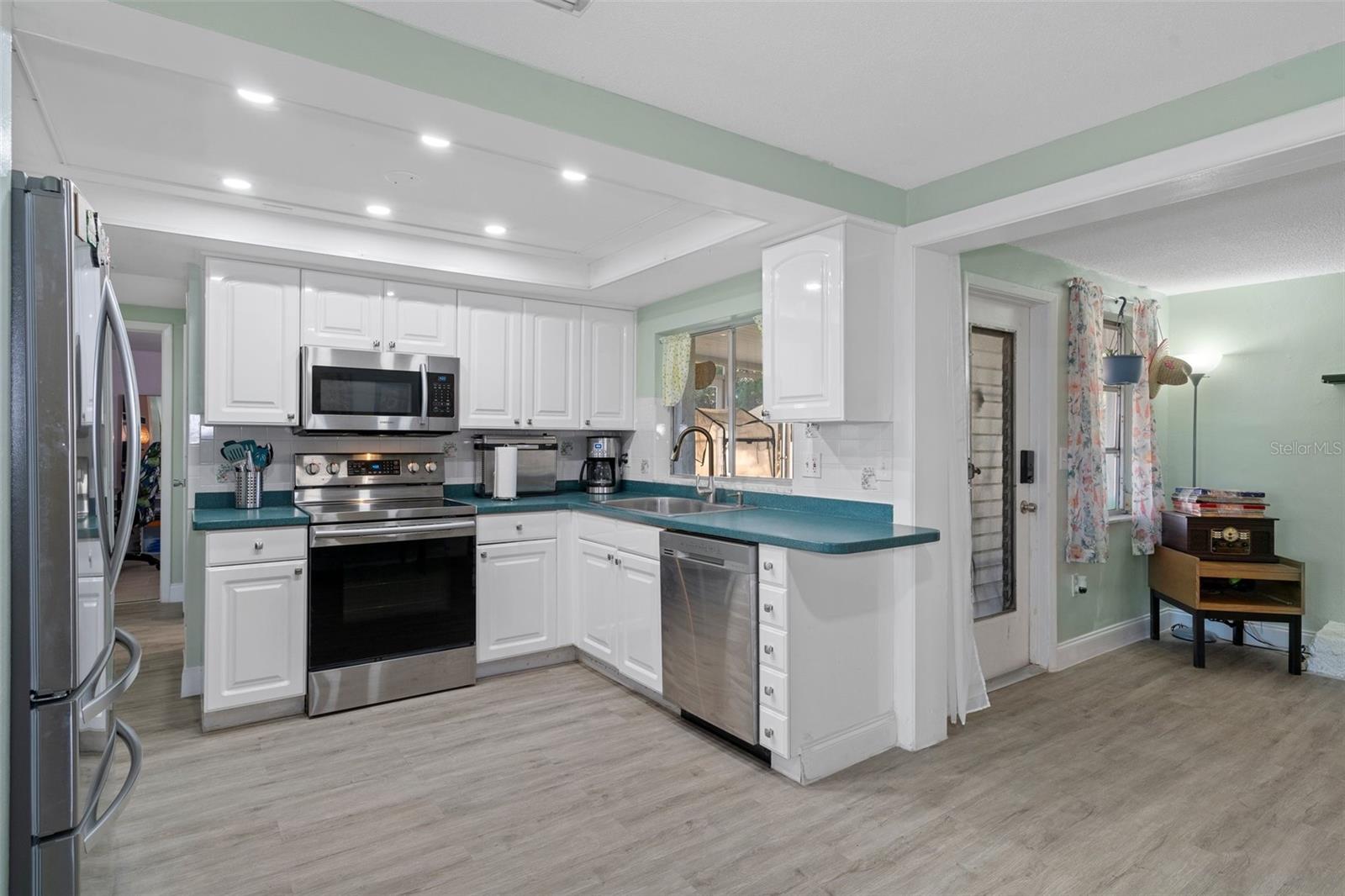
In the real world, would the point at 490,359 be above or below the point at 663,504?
above

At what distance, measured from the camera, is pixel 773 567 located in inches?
107

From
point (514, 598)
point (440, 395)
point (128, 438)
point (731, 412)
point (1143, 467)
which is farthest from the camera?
point (1143, 467)

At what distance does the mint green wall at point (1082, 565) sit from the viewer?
12.3 feet

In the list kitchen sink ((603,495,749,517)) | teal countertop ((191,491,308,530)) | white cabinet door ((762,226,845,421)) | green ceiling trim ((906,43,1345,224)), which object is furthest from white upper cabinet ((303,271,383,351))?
green ceiling trim ((906,43,1345,224))

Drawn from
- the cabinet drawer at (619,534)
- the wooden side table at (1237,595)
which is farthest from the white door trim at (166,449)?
the wooden side table at (1237,595)

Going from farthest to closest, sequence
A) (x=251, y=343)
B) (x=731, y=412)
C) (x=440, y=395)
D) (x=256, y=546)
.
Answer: (x=731, y=412)
(x=440, y=395)
(x=251, y=343)
(x=256, y=546)

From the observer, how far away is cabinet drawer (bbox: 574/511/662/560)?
3.39 metres

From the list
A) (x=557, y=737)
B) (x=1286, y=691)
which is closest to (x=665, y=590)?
(x=557, y=737)

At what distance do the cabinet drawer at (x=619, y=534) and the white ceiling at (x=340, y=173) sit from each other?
1.35m

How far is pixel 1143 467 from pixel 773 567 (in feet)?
10.7

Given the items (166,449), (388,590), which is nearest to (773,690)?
(388,590)

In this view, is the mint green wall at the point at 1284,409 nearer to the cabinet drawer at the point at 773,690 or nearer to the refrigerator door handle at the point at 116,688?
the cabinet drawer at the point at 773,690

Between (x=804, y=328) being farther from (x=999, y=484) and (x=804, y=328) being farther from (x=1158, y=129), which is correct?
A: (x=999, y=484)

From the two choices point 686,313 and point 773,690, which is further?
point 686,313
